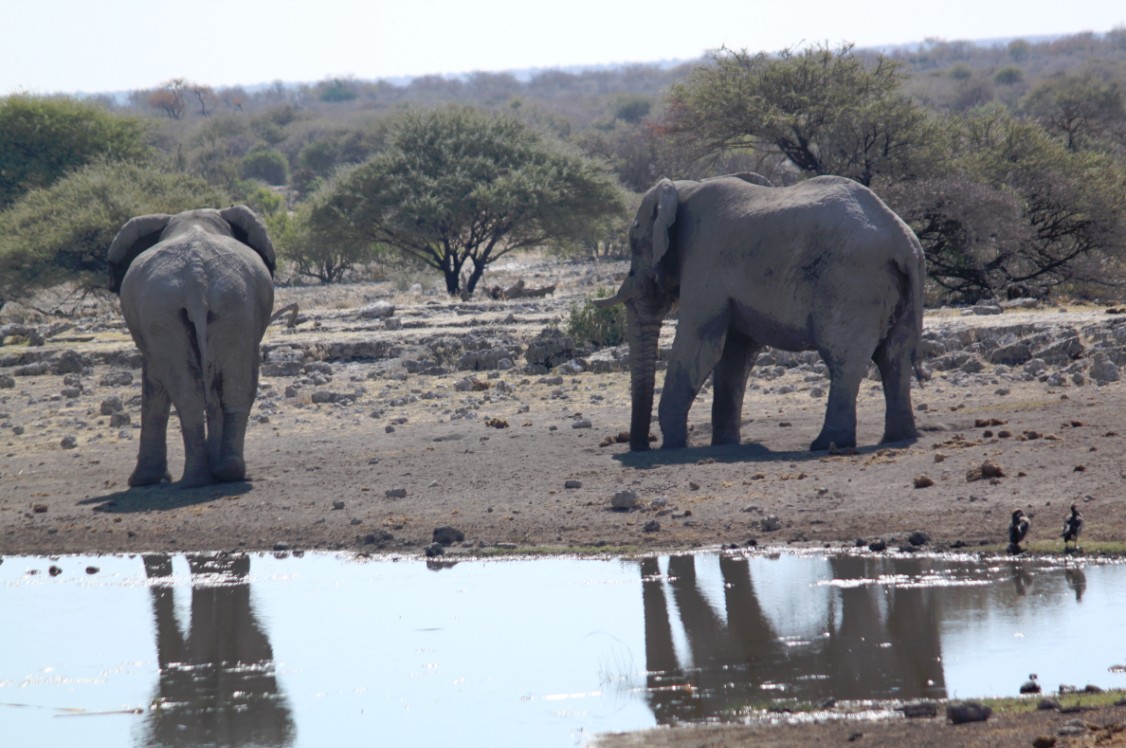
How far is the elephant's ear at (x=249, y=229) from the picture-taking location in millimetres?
12156

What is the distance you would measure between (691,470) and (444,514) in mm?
1801

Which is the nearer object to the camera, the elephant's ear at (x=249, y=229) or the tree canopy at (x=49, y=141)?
the elephant's ear at (x=249, y=229)

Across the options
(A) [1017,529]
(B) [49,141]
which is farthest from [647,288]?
(B) [49,141]

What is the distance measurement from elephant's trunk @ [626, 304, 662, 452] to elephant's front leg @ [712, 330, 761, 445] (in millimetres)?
531

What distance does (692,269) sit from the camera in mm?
11750

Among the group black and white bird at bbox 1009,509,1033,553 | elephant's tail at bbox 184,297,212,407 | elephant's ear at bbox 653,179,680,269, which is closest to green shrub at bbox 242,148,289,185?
elephant's ear at bbox 653,179,680,269

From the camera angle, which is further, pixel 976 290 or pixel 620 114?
pixel 620 114

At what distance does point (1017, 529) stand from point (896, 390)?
9.41 feet

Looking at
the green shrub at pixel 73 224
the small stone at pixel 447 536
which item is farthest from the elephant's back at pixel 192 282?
the green shrub at pixel 73 224

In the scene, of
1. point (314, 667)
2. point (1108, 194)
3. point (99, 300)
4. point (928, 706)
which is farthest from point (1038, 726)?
point (99, 300)

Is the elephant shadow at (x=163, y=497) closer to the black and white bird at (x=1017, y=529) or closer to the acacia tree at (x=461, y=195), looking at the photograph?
the black and white bird at (x=1017, y=529)

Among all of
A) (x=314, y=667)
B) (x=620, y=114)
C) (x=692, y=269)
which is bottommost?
(x=314, y=667)

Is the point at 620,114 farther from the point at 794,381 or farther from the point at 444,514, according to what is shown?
the point at 444,514

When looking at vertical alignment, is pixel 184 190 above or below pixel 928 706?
above
